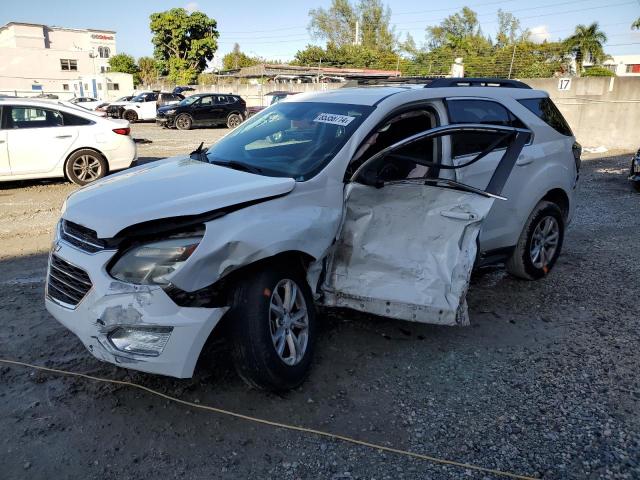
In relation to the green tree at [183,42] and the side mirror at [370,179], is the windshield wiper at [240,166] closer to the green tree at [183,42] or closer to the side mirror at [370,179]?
the side mirror at [370,179]

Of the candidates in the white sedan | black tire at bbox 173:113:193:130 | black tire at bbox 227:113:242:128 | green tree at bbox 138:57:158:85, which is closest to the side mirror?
the white sedan

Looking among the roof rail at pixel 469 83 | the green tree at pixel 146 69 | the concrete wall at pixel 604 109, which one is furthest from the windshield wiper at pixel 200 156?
the green tree at pixel 146 69

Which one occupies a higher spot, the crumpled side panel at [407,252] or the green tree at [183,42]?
the green tree at [183,42]

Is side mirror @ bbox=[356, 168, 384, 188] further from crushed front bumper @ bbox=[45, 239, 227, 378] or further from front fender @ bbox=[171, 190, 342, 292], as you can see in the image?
crushed front bumper @ bbox=[45, 239, 227, 378]

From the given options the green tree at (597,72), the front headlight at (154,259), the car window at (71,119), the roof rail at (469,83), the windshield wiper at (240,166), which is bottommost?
the front headlight at (154,259)

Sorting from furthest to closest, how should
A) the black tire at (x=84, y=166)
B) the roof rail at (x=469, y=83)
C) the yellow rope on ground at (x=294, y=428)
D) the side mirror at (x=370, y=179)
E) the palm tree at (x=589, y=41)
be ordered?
1. the palm tree at (x=589, y=41)
2. the black tire at (x=84, y=166)
3. the roof rail at (x=469, y=83)
4. the side mirror at (x=370, y=179)
5. the yellow rope on ground at (x=294, y=428)

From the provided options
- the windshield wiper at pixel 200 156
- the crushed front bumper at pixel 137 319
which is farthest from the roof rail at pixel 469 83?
the crushed front bumper at pixel 137 319

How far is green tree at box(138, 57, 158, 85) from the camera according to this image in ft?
220

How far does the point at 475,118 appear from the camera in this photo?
439 cm

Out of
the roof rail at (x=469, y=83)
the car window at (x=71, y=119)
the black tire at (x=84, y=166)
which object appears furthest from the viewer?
the black tire at (x=84, y=166)

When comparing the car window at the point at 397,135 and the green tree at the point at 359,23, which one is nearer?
the car window at the point at 397,135

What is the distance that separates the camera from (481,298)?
189 inches

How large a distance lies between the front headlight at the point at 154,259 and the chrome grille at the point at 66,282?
0.23 m

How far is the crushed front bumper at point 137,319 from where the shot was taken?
273 cm
